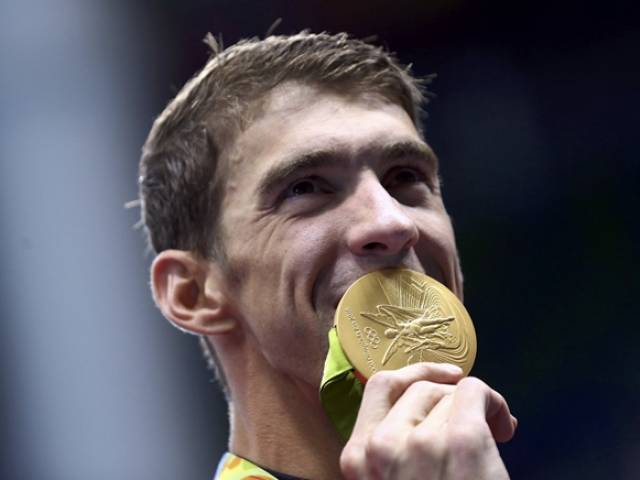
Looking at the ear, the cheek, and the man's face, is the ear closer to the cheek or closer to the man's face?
the man's face

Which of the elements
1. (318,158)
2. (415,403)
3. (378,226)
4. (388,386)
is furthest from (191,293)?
(415,403)

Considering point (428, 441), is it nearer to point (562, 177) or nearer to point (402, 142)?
point (402, 142)

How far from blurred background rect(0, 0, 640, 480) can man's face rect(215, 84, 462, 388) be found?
1.95 metres

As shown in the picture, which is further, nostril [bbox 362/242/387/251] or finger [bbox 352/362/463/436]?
nostril [bbox 362/242/387/251]

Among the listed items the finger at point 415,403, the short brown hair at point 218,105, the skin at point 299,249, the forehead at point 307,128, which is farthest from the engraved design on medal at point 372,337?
the short brown hair at point 218,105

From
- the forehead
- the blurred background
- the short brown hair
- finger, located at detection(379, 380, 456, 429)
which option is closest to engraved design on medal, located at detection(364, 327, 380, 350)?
finger, located at detection(379, 380, 456, 429)

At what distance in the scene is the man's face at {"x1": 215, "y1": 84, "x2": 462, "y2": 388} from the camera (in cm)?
274

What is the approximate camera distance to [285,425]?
2.89m

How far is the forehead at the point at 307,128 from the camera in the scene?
290 centimetres

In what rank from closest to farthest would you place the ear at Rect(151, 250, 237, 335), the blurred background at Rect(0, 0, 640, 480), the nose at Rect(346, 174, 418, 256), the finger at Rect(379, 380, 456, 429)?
the finger at Rect(379, 380, 456, 429) < the nose at Rect(346, 174, 418, 256) < the ear at Rect(151, 250, 237, 335) < the blurred background at Rect(0, 0, 640, 480)

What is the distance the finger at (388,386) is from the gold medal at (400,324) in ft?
0.72

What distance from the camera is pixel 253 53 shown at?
3.22m

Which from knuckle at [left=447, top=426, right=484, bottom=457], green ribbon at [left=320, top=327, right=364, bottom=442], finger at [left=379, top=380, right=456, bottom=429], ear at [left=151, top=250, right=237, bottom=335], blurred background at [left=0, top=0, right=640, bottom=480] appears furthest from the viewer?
blurred background at [left=0, top=0, right=640, bottom=480]

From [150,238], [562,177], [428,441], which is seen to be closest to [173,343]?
[150,238]
